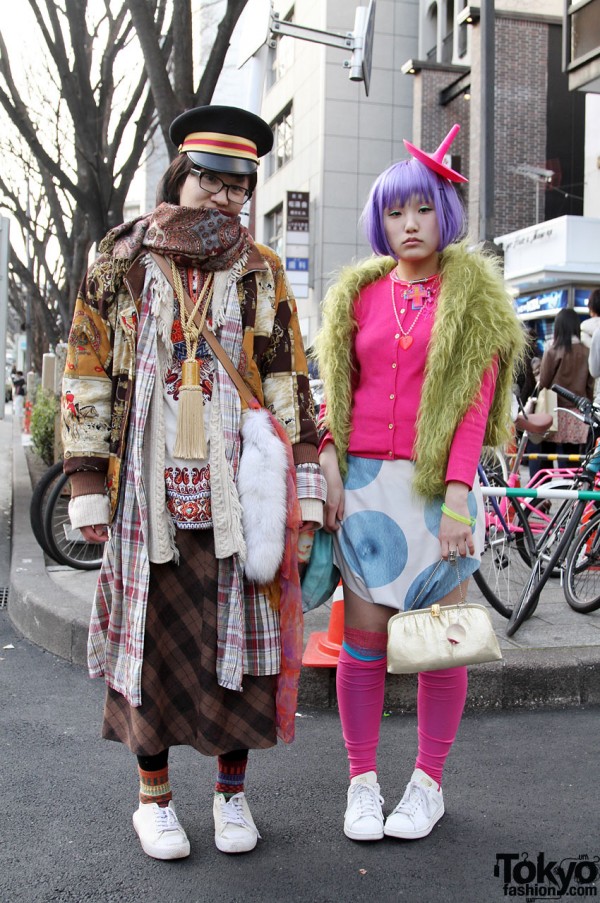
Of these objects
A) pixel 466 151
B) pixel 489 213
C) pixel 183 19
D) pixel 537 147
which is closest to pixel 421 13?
pixel 466 151

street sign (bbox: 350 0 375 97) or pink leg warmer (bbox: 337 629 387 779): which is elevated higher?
street sign (bbox: 350 0 375 97)

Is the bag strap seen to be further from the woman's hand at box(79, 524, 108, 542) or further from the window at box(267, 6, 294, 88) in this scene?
the window at box(267, 6, 294, 88)

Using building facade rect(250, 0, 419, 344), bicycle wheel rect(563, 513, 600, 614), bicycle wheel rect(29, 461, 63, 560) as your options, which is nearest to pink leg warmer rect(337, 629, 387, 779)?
bicycle wheel rect(563, 513, 600, 614)

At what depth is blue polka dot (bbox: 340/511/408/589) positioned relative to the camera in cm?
241

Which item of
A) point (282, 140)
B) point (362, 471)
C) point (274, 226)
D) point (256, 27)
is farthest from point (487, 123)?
point (274, 226)

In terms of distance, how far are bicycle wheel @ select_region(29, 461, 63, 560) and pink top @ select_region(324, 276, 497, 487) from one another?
360cm

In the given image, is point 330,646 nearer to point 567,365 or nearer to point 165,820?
point 165,820

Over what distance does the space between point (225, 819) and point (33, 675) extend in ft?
6.14

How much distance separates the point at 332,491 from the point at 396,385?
0.35m

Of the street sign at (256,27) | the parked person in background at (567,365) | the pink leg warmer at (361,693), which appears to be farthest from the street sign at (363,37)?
the pink leg warmer at (361,693)

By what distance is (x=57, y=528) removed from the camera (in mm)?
5730

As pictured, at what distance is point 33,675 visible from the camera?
3.97m

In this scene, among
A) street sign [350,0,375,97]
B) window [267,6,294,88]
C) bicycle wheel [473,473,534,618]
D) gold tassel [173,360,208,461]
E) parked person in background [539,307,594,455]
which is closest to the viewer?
gold tassel [173,360,208,461]

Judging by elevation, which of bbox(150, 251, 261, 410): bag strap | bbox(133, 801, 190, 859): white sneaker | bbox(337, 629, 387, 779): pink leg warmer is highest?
bbox(150, 251, 261, 410): bag strap
